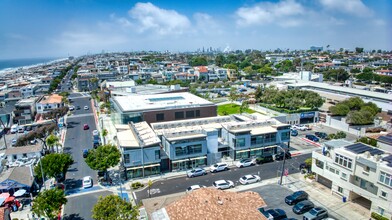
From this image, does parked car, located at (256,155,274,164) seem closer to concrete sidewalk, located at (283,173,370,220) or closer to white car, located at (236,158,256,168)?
white car, located at (236,158,256,168)

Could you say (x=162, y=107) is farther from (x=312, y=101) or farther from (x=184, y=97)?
(x=312, y=101)

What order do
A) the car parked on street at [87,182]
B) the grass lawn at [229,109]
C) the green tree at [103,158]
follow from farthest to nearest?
1. the grass lawn at [229,109]
2. the car parked on street at [87,182]
3. the green tree at [103,158]

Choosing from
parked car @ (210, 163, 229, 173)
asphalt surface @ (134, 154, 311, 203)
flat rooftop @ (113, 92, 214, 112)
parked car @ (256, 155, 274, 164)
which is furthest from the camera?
flat rooftop @ (113, 92, 214, 112)

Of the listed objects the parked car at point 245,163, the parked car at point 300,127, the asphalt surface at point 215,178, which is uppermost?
the parked car at point 300,127

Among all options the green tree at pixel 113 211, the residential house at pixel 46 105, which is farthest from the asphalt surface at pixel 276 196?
the residential house at pixel 46 105

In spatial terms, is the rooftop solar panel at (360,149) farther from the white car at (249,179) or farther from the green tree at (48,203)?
the green tree at (48,203)

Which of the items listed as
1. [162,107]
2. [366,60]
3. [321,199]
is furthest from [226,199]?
[366,60]

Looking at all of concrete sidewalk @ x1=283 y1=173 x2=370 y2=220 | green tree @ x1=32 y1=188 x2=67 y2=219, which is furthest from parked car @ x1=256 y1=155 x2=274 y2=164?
green tree @ x1=32 y1=188 x2=67 y2=219
